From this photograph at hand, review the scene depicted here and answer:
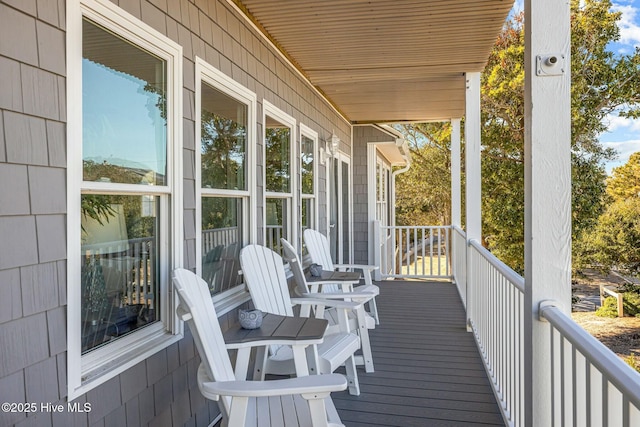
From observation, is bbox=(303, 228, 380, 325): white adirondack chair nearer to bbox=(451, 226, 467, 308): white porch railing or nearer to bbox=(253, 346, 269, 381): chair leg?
bbox=(451, 226, 467, 308): white porch railing

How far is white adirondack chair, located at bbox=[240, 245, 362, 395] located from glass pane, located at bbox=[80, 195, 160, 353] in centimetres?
84

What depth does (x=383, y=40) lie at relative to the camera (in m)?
4.06

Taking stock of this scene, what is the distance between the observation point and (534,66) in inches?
70.6

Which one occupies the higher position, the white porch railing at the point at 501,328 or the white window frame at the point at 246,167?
the white window frame at the point at 246,167

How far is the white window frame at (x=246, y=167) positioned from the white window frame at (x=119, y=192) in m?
0.22

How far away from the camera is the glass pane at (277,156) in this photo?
13.8 ft

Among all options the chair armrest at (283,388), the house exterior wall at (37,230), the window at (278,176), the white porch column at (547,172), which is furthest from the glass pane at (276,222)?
the white porch column at (547,172)

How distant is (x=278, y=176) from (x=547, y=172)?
297 centimetres

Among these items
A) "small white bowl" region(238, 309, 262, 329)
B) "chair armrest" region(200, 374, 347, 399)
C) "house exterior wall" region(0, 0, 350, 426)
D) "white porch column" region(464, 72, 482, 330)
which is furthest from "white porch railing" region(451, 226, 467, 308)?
Answer: "house exterior wall" region(0, 0, 350, 426)

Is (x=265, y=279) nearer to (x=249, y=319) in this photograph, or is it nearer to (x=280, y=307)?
(x=280, y=307)

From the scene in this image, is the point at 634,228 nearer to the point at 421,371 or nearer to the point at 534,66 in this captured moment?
the point at 421,371

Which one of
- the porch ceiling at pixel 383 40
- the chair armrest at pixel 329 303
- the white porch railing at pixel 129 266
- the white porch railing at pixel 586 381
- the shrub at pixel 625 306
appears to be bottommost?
the shrub at pixel 625 306

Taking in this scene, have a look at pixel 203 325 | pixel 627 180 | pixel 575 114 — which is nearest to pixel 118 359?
pixel 203 325

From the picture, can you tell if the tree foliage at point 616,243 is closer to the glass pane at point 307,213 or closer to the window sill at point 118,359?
the glass pane at point 307,213
